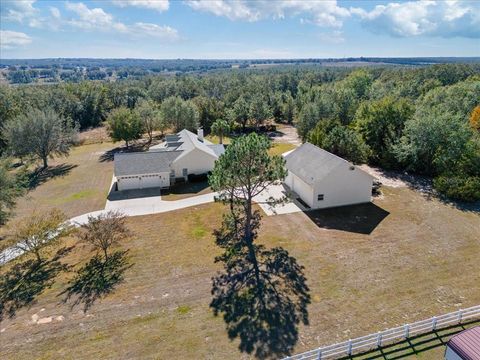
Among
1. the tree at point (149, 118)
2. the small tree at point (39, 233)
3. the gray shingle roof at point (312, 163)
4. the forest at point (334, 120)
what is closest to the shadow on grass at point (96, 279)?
the small tree at point (39, 233)

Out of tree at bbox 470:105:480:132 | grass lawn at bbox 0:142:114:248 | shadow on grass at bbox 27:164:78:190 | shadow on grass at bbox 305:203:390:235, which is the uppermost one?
tree at bbox 470:105:480:132

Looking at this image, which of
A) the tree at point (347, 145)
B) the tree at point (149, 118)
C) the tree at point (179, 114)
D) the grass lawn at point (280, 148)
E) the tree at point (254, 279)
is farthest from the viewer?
the tree at point (179, 114)

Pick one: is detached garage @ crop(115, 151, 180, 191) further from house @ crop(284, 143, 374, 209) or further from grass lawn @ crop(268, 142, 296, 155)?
grass lawn @ crop(268, 142, 296, 155)

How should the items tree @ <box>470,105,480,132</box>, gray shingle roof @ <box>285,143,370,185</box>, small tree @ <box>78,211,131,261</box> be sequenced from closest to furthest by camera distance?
small tree @ <box>78,211,131,261</box> < gray shingle roof @ <box>285,143,370,185</box> < tree @ <box>470,105,480,132</box>

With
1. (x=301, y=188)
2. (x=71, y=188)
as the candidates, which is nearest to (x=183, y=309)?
(x=301, y=188)

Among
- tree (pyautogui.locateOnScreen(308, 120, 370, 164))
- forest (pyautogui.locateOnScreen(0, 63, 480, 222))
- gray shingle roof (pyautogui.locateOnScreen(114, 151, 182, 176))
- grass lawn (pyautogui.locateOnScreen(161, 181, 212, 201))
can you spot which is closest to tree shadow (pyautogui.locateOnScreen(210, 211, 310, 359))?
grass lawn (pyautogui.locateOnScreen(161, 181, 212, 201))

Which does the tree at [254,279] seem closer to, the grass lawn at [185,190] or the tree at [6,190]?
the grass lawn at [185,190]
